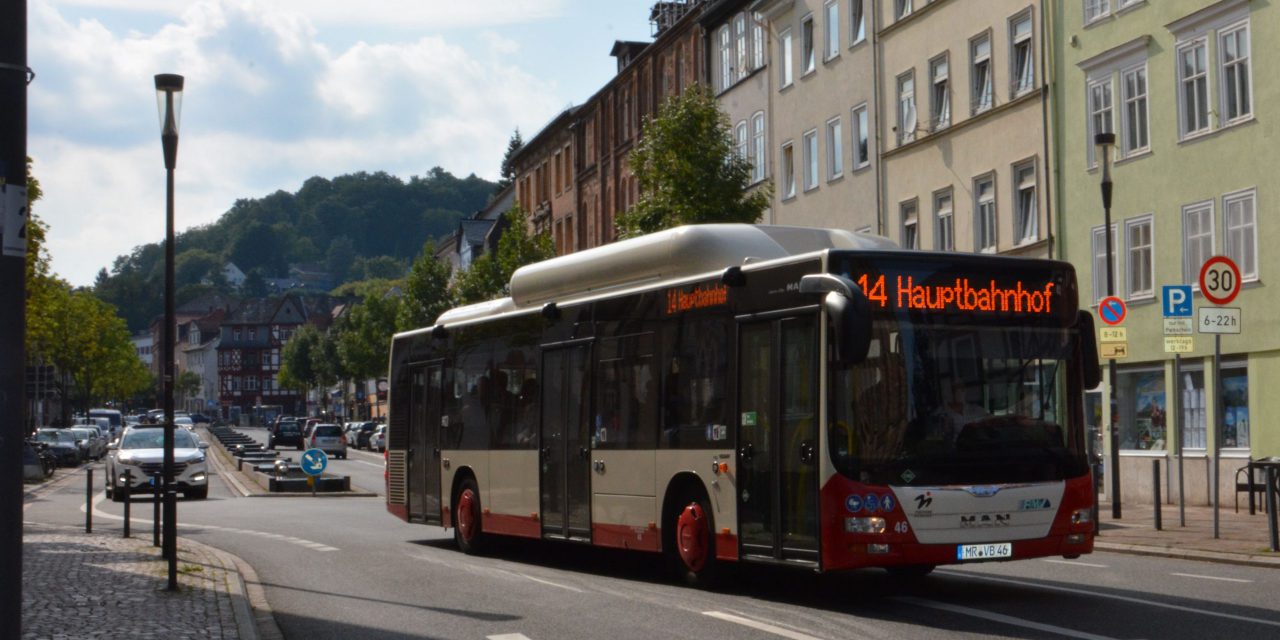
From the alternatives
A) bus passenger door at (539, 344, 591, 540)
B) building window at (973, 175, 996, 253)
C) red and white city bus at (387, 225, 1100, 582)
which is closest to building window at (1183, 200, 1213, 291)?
building window at (973, 175, 996, 253)

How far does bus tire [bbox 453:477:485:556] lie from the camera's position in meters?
21.2

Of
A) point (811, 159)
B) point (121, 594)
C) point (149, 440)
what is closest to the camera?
point (121, 594)

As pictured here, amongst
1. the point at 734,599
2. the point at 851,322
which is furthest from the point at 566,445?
the point at 851,322

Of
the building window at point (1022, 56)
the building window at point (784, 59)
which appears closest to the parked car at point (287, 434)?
the building window at point (784, 59)

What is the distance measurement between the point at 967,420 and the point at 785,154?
1499 inches

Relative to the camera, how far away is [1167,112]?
104ft

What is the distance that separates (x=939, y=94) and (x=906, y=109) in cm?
174

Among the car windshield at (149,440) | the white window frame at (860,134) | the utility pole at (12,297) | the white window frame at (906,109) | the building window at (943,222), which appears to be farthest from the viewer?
the white window frame at (860,134)

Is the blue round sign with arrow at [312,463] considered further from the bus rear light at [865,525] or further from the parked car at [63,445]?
the parked car at [63,445]

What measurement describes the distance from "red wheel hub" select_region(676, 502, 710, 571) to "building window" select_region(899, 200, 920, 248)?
27414 millimetres

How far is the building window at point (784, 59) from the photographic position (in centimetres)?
5050

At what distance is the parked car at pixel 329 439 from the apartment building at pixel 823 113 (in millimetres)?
32713

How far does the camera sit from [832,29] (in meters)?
47.4

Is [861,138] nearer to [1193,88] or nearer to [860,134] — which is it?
[860,134]
